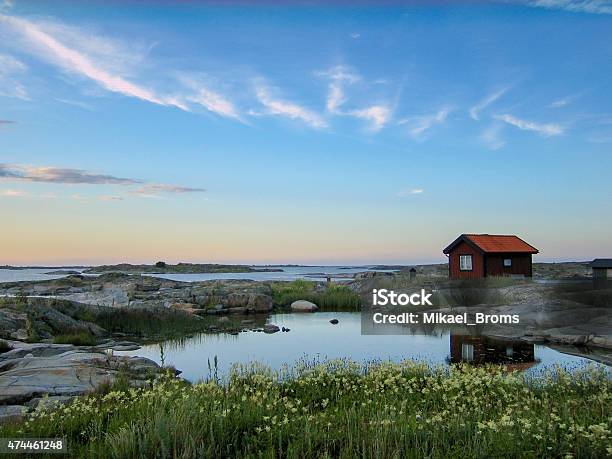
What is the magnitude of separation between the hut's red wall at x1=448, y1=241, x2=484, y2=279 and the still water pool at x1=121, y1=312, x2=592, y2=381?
19968 millimetres

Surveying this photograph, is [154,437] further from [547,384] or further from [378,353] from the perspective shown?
[378,353]

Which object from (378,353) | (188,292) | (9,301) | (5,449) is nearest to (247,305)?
(188,292)

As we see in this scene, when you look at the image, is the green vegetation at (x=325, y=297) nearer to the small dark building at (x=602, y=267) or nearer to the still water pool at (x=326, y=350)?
the still water pool at (x=326, y=350)

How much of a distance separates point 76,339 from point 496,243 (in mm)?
34781

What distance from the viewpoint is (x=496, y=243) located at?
4347 cm

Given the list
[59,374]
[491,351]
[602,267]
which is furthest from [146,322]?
[602,267]

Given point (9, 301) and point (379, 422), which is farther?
point (9, 301)

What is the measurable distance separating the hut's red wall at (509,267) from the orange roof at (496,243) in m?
0.49

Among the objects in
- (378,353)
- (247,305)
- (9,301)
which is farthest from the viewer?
(247,305)

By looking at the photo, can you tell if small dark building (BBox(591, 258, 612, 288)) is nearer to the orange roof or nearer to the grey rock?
the orange roof

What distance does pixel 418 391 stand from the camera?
10.3 m

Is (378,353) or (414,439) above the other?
(414,439)

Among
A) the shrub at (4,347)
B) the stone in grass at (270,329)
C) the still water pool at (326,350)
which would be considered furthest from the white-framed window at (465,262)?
the shrub at (4,347)

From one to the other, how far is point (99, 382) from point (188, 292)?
30836 mm
